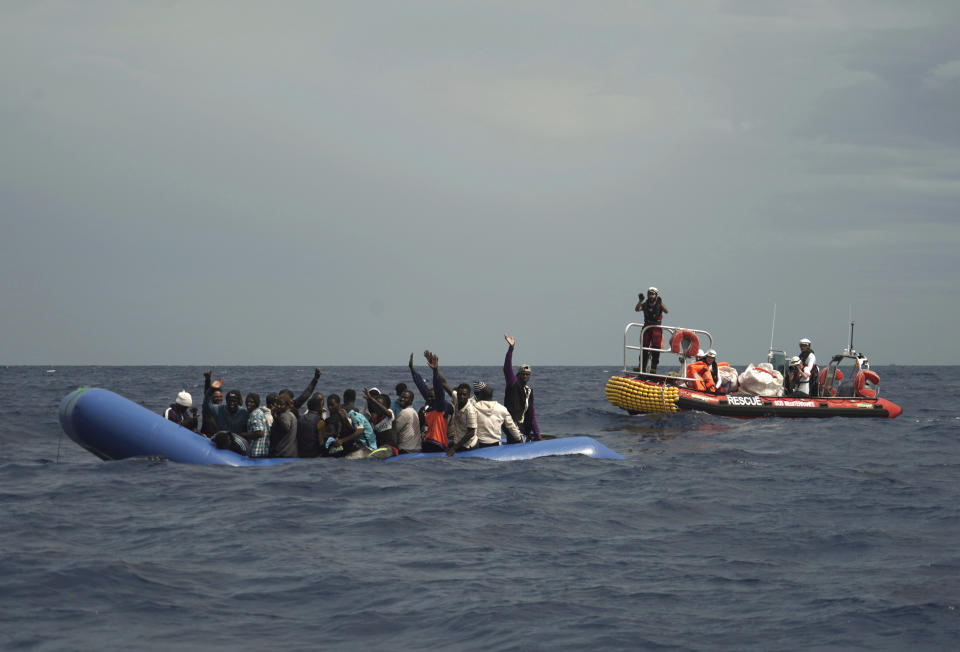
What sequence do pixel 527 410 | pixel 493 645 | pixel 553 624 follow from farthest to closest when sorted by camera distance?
1. pixel 527 410
2. pixel 553 624
3. pixel 493 645

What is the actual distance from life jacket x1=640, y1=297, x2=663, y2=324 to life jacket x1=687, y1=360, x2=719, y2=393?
1.87 metres

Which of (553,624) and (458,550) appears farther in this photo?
(458,550)

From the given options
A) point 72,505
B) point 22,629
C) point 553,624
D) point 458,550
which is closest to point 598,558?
point 458,550

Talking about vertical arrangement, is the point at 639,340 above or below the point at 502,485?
above

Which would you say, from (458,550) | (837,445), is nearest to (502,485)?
(458,550)

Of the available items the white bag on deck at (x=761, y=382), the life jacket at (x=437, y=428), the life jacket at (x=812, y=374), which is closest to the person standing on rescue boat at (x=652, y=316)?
the white bag on deck at (x=761, y=382)

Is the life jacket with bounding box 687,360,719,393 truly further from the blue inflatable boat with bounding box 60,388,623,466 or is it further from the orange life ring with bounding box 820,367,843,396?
the blue inflatable boat with bounding box 60,388,623,466

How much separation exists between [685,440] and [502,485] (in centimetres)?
705

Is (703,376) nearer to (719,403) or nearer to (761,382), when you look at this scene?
(719,403)

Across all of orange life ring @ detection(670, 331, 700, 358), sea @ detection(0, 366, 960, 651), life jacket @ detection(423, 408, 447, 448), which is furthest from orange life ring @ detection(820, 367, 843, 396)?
life jacket @ detection(423, 408, 447, 448)

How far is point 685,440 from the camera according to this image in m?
17.9

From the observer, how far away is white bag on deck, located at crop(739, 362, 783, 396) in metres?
21.9

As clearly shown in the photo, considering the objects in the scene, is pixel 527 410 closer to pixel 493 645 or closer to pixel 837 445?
pixel 837 445

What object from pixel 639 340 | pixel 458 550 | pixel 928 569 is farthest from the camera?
pixel 639 340
